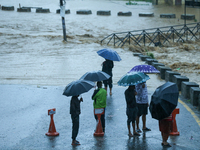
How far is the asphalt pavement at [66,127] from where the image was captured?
6367 mm

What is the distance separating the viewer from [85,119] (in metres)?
8.03

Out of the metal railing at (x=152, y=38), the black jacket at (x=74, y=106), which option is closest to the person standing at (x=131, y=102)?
the black jacket at (x=74, y=106)

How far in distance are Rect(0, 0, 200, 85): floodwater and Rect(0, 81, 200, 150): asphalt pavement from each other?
8.32 feet

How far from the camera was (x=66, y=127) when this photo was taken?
295 inches

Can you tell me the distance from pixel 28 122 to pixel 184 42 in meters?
18.6

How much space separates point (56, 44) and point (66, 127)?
15.3 meters

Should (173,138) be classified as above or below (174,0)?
below

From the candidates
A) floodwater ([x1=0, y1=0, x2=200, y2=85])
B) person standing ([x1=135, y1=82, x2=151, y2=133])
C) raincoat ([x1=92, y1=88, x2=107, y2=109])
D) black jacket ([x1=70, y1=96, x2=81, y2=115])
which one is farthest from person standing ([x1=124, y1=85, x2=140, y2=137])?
floodwater ([x1=0, y1=0, x2=200, y2=85])

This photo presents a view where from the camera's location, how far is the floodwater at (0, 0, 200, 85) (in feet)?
45.6

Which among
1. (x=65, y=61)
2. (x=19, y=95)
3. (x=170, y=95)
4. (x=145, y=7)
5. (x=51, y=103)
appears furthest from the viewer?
(x=145, y=7)

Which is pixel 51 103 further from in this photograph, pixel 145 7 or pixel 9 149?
pixel 145 7

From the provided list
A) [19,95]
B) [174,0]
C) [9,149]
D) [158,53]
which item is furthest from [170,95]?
[174,0]

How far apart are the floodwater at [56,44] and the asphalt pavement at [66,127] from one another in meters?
2.54

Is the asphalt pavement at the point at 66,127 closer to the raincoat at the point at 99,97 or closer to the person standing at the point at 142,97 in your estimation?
the person standing at the point at 142,97
